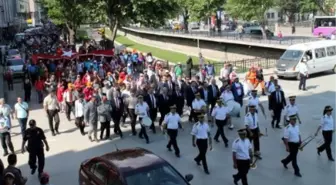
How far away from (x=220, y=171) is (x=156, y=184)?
14.7ft

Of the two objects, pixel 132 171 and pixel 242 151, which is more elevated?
pixel 132 171

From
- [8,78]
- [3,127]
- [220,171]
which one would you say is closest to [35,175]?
[3,127]

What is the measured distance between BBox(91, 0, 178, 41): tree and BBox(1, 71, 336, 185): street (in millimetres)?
15148

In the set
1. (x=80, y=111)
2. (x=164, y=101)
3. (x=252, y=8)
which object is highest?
(x=252, y=8)

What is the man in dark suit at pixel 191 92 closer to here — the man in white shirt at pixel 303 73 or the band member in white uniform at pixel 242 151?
the band member in white uniform at pixel 242 151

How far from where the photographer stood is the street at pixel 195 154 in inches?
471

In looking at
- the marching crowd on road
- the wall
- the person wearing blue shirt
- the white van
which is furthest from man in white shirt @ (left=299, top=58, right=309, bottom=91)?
the wall

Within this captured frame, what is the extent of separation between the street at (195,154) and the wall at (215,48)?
25682 mm

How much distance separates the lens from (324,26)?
172ft

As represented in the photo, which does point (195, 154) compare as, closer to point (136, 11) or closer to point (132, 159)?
point (132, 159)

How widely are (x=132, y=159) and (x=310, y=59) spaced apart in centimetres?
2045

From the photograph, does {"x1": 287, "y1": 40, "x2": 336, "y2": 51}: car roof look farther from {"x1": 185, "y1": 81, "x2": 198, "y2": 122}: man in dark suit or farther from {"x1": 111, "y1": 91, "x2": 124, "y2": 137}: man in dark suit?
{"x1": 111, "y1": 91, "x2": 124, "y2": 137}: man in dark suit

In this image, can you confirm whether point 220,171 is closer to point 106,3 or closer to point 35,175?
point 35,175

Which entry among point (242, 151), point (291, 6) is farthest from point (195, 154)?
point (291, 6)
